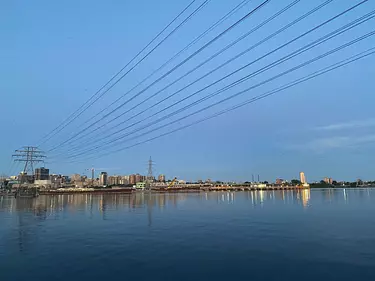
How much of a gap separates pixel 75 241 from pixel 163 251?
29.9 ft

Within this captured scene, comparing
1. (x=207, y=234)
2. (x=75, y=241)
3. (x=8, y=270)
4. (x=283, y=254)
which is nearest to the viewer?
(x=8, y=270)

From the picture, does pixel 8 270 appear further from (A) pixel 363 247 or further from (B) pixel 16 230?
(A) pixel 363 247

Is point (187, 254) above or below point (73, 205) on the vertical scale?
above

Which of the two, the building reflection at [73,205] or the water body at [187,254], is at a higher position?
the water body at [187,254]

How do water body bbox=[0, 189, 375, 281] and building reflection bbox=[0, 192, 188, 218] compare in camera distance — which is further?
building reflection bbox=[0, 192, 188, 218]

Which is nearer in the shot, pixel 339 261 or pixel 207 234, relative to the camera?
pixel 339 261

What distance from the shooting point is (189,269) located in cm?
1750

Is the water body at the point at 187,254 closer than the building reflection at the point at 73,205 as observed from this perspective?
Yes

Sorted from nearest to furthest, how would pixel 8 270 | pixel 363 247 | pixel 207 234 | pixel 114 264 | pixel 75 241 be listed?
pixel 8 270 → pixel 114 264 → pixel 363 247 → pixel 75 241 → pixel 207 234

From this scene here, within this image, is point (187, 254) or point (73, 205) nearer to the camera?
point (187, 254)

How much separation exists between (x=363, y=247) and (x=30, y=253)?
2565 centimetres

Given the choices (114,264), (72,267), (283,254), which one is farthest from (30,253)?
(283,254)

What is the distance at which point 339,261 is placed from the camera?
1908cm

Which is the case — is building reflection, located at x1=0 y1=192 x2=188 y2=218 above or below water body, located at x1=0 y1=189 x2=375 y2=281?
below
